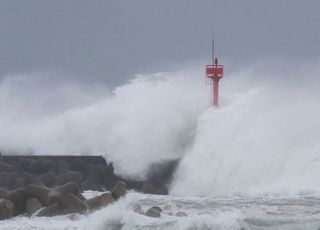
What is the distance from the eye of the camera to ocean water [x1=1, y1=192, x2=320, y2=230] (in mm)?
9422

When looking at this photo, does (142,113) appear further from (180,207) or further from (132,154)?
(180,207)

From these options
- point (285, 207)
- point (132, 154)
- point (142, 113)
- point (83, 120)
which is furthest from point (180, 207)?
point (83, 120)

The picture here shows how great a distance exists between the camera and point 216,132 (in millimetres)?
15711

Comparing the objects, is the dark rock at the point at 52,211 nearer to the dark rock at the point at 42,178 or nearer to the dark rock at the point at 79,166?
the dark rock at the point at 42,178

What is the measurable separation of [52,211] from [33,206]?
0.50 m

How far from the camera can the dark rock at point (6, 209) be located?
10.8 meters

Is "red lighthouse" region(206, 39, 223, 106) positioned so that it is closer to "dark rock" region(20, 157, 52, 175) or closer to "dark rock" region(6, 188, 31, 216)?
"dark rock" region(20, 157, 52, 175)

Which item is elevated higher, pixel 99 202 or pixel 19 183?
pixel 19 183

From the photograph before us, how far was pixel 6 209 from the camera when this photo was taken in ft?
35.5

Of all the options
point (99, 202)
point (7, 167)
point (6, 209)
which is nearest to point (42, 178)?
point (7, 167)

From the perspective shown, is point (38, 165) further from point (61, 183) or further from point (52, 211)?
point (52, 211)

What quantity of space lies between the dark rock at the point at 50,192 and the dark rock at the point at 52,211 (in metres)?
0.22

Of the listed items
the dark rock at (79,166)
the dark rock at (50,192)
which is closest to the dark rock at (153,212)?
the dark rock at (50,192)

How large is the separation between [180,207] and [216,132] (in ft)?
16.0
